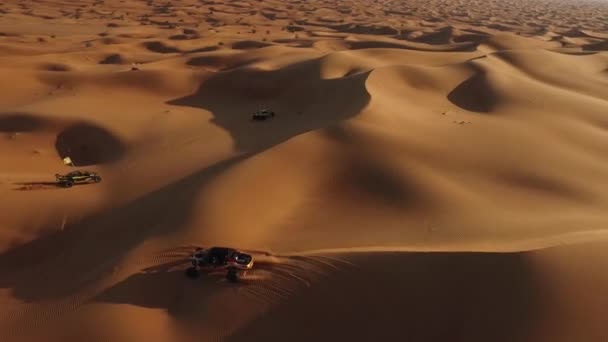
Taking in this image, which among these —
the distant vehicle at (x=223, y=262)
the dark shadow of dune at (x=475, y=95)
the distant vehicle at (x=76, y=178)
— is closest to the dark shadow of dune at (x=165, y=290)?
the distant vehicle at (x=223, y=262)

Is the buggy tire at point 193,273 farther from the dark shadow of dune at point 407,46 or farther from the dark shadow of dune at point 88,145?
the dark shadow of dune at point 407,46

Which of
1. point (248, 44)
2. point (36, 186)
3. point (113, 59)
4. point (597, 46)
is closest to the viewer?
point (36, 186)

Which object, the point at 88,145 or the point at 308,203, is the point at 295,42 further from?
the point at 308,203

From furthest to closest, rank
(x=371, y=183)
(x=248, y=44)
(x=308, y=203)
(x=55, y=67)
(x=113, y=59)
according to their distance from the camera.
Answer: (x=248, y=44), (x=113, y=59), (x=55, y=67), (x=371, y=183), (x=308, y=203)

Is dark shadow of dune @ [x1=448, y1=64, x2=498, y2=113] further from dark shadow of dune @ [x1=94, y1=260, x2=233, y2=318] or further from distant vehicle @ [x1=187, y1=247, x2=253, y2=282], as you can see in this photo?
dark shadow of dune @ [x1=94, y1=260, x2=233, y2=318]

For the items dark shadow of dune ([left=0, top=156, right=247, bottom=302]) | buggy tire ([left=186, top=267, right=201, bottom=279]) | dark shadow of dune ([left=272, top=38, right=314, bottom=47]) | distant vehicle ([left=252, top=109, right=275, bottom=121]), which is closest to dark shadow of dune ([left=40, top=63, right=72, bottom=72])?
distant vehicle ([left=252, top=109, right=275, bottom=121])

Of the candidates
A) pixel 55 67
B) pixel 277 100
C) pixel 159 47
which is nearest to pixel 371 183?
pixel 277 100
